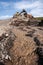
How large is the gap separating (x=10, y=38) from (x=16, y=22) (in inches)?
225

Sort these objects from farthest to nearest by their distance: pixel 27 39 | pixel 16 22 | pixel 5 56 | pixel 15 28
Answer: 1. pixel 16 22
2. pixel 15 28
3. pixel 27 39
4. pixel 5 56

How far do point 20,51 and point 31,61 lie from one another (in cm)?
157

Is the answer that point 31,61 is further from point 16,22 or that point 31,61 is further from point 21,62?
point 16,22

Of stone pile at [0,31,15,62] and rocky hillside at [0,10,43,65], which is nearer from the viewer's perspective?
stone pile at [0,31,15,62]

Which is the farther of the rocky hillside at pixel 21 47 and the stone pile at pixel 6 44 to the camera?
the rocky hillside at pixel 21 47

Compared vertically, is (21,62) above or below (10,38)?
below

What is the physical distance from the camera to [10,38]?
811 inches

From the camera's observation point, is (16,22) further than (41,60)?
Yes

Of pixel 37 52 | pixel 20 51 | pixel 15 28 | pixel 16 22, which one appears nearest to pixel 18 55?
pixel 20 51

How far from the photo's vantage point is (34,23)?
1043 inches

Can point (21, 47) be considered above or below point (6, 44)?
below

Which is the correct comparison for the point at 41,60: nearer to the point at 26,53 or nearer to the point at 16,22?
the point at 26,53

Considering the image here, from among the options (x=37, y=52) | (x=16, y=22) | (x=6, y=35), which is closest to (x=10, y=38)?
(x=6, y=35)

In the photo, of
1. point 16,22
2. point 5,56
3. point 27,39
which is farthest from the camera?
point 16,22
